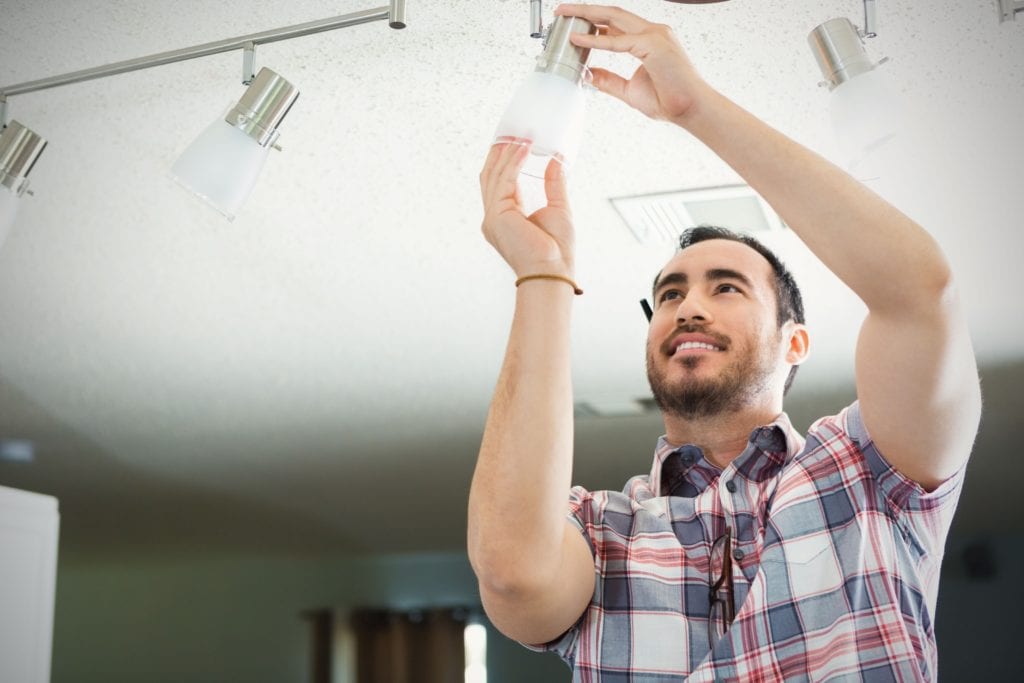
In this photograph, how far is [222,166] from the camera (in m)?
1.37

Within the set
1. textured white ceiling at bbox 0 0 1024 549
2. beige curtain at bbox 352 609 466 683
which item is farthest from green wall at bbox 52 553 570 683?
textured white ceiling at bbox 0 0 1024 549

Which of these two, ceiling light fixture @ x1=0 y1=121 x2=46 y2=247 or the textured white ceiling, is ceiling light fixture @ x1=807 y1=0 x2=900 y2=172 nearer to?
the textured white ceiling

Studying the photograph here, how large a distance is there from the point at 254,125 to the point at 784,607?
0.89 m

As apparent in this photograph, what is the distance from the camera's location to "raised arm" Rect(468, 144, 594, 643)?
105 centimetres

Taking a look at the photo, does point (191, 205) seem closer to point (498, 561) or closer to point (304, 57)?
point (304, 57)

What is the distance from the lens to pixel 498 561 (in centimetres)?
106

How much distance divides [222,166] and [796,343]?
85 cm

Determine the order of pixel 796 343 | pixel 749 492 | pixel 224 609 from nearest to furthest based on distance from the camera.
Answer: pixel 749 492, pixel 796 343, pixel 224 609

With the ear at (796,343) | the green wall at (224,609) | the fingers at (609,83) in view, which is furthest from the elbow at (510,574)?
the green wall at (224,609)

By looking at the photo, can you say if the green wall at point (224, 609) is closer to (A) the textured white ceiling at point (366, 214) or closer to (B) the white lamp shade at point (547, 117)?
(A) the textured white ceiling at point (366, 214)

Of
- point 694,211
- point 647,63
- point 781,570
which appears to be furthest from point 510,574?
point 694,211

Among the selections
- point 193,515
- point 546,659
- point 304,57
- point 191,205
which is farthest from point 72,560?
point 304,57

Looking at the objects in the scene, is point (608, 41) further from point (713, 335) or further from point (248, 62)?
point (248, 62)

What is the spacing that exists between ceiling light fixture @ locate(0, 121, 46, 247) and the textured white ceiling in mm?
315
